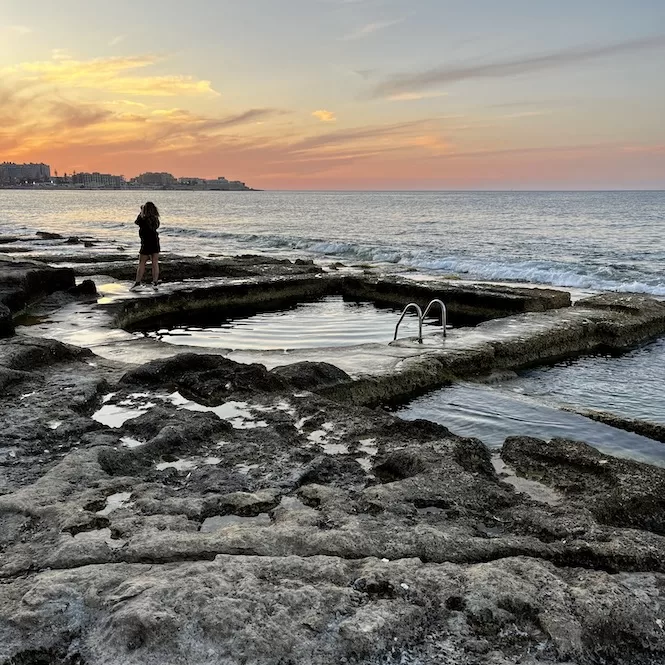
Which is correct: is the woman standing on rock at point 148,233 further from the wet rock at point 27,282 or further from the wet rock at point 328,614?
the wet rock at point 328,614

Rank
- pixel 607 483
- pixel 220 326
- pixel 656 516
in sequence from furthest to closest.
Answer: pixel 220 326
pixel 607 483
pixel 656 516

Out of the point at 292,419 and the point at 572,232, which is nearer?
the point at 292,419

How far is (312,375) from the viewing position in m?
6.62

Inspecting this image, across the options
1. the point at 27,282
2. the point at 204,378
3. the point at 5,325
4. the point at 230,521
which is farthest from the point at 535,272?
the point at 230,521

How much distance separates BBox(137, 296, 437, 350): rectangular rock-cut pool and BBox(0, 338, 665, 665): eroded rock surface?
512cm

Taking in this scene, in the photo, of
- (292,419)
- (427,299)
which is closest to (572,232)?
(427,299)

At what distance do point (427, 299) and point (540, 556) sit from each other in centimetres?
1164

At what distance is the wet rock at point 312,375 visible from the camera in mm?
6496

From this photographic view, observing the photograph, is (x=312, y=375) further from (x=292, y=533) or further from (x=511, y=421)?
(x=292, y=533)

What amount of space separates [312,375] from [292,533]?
346 cm

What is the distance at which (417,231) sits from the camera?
2067 inches

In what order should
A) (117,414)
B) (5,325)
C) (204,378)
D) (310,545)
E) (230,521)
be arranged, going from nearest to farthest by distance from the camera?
(310,545) → (230,521) → (117,414) → (204,378) → (5,325)

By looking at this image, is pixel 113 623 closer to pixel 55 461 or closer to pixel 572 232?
pixel 55 461

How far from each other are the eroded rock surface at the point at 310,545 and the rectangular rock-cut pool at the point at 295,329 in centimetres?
512
